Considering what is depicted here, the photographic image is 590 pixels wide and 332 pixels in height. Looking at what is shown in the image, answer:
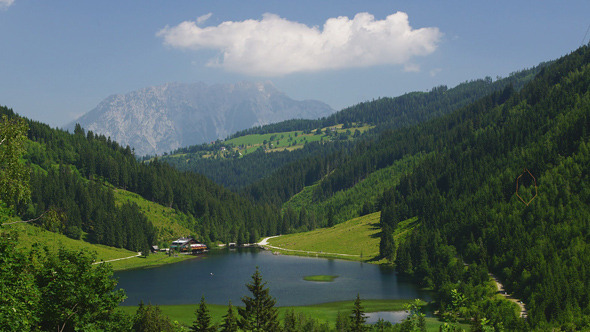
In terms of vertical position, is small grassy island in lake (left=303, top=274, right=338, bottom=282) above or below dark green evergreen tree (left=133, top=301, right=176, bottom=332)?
below

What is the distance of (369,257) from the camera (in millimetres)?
192875

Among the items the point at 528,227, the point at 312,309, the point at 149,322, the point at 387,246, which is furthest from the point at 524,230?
the point at 149,322

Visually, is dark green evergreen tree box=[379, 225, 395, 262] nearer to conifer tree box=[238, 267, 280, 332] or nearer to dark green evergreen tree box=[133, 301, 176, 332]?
dark green evergreen tree box=[133, 301, 176, 332]

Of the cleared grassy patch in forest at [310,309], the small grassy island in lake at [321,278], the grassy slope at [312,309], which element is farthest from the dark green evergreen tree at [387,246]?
the grassy slope at [312,309]

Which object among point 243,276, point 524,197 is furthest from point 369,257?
point 524,197

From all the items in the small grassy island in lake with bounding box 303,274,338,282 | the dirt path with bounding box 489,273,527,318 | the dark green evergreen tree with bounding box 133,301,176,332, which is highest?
the dark green evergreen tree with bounding box 133,301,176,332

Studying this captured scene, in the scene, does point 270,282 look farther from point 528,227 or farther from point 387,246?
point 528,227

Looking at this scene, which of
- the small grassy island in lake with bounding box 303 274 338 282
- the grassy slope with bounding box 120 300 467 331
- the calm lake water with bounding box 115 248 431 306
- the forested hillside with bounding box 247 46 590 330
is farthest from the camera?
the small grassy island in lake with bounding box 303 274 338 282

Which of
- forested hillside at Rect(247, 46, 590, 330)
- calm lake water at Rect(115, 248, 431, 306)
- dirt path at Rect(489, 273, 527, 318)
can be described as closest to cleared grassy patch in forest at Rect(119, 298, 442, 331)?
calm lake water at Rect(115, 248, 431, 306)

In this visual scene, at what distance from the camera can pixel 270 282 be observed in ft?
488

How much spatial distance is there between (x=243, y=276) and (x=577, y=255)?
9574 centimetres

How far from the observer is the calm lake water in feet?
421

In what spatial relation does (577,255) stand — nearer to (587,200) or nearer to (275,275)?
(587,200)

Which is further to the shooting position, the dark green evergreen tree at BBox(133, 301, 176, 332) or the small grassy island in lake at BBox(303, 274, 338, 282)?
the small grassy island in lake at BBox(303, 274, 338, 282)
